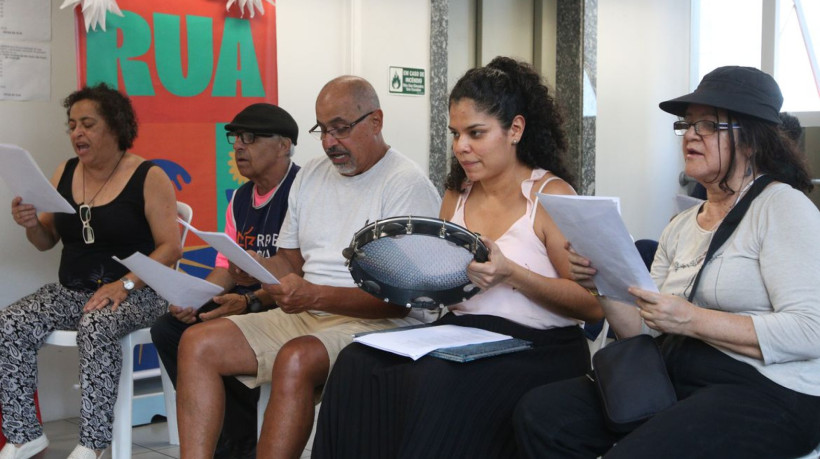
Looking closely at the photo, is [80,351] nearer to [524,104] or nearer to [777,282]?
[524,104]

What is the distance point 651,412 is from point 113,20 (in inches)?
114

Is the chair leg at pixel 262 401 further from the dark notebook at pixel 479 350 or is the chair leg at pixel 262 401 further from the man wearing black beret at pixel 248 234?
the dark notebook at pixel 479 350

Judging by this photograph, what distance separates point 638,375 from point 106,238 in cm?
230

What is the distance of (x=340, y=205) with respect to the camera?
2977 millimetres

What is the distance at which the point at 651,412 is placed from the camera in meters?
1.90

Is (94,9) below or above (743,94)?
above

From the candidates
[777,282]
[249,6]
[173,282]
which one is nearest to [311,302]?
[173,282]

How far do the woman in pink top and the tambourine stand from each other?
0.06 m

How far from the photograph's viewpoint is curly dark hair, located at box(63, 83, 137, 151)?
3.53 metres

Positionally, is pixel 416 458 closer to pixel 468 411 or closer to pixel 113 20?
pixel 468 411

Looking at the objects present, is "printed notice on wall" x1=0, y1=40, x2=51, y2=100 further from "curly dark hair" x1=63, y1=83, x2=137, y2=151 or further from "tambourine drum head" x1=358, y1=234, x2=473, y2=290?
"tambourine drum head" x1=358, y1=234, x2=473, y2=290

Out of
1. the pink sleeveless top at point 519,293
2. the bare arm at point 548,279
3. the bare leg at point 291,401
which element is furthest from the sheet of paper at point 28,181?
the bare arm at point 548,279

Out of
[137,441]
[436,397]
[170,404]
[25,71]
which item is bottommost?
[137,441]

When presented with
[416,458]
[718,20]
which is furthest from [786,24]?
[416,458]
